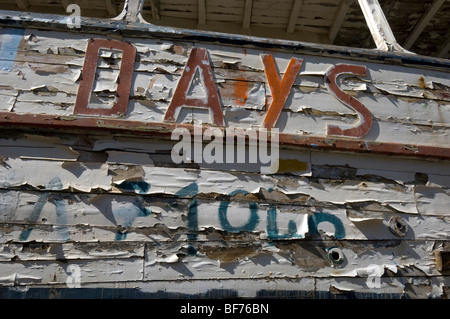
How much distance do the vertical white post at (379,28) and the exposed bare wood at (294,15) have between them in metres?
1.11

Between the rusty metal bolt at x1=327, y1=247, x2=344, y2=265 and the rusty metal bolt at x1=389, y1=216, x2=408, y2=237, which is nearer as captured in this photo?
the rusty metal bolt at x1=327, y1=247, x2=344, y2=265

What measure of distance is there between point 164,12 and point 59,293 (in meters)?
3.44

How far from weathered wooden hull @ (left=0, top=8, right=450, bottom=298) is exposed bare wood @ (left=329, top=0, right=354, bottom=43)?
166cm

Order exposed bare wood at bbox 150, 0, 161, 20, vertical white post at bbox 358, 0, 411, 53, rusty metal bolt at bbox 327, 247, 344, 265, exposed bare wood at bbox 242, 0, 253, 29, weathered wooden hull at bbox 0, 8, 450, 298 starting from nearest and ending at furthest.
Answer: weathered wooden hull at bbox 0, 8, 450, 298 → rusty metal bolt at bbox 327, 247, 344, 265 → vertical white post at bbox 358, 0, 411, 53 → exposed bare wood at bbox 150, 0, 161, 20 → exposed bare wood at bbox 242, 0, 253, 29

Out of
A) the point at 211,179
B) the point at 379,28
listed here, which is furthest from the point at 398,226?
the point at 379,28

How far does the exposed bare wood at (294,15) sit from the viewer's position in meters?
4.43

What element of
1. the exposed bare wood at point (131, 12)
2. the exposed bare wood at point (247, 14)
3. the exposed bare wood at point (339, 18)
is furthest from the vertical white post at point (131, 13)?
the exposed bare wood at point (339, 18)

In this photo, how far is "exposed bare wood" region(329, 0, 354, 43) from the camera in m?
4.37

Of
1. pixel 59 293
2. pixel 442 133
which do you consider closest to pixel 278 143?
pixel 442 133

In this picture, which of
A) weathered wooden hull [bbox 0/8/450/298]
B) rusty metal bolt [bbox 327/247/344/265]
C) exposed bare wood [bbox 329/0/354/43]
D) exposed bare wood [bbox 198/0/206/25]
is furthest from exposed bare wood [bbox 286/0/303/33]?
rusty metal bolt [bbox 327/247/344/265]

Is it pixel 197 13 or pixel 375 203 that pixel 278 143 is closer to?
pixel 375 203

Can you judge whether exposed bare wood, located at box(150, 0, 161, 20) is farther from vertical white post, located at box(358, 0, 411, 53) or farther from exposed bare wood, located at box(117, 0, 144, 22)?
vertical white post, located at box(358, 0, 411, 53)

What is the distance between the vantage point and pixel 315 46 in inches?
118

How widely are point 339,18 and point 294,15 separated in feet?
1.70
